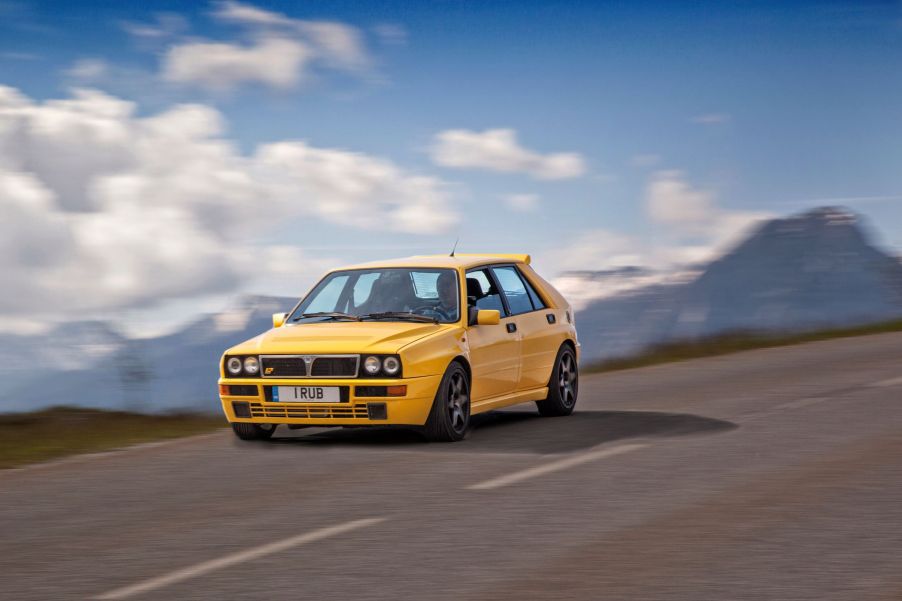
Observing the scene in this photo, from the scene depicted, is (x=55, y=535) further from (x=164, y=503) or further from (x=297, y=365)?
(x=297, y=365)

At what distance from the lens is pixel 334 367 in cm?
1088

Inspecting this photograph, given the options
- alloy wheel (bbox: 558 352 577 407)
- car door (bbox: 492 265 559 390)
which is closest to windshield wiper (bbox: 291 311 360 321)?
car door (bbox: 492 265 559 390)

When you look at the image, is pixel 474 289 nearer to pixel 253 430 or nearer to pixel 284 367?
pixel 284 367

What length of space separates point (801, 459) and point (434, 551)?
396 cm

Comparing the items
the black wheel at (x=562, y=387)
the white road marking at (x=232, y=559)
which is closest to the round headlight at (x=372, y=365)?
the black wheel at (x=562, y=387)

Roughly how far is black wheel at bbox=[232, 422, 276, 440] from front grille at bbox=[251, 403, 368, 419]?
1.74ft

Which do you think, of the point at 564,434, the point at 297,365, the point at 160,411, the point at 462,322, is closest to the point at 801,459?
the point at 564,434

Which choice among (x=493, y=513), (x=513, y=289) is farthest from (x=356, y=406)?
(x=493, y=513)

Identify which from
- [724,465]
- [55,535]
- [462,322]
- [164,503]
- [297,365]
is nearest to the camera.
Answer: [55,535]

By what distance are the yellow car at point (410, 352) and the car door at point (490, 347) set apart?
0.5 inches

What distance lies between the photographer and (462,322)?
11695 millimetres

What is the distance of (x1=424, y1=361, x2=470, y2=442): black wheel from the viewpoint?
11.0 meters

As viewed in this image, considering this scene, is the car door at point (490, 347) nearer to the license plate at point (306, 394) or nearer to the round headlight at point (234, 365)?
the license plate at point (306, 394)

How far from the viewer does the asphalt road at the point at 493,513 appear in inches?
246
